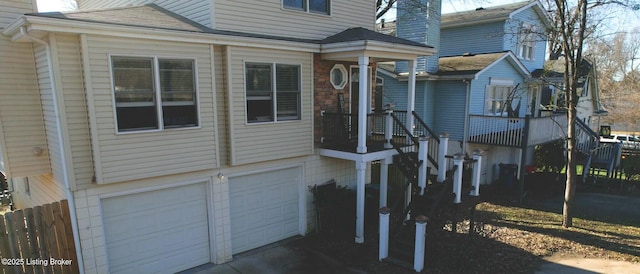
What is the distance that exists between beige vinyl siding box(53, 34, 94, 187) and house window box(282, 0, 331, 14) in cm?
486

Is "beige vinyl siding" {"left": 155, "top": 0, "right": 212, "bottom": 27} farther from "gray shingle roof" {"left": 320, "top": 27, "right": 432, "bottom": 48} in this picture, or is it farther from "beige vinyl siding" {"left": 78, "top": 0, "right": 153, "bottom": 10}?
"gray shingle roof" {"left": 320, "top": 27, "right": 432, "bottom": 48}

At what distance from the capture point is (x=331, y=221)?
9.66 metres

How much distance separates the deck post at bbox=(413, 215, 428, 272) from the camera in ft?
24.1

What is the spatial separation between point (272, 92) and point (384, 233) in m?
4.10

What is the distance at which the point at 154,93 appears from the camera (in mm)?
6867

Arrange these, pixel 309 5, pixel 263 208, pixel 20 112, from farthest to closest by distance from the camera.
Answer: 1. pixel 309 5
2. pixel 263 208
3. pixel 20 112

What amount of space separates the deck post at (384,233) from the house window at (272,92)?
10.4 feet

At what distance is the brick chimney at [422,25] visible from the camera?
15.2m

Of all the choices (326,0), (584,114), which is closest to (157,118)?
(326,0)

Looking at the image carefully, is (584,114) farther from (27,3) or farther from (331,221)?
→ (27,3)

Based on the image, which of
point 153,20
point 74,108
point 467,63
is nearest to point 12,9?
point 153,20

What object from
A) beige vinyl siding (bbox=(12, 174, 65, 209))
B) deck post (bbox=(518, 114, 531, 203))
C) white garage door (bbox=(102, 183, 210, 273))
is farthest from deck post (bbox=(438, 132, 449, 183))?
beige vinyl siding (bbox=(12, 174, 65, 209))

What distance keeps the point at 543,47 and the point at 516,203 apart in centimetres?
1225

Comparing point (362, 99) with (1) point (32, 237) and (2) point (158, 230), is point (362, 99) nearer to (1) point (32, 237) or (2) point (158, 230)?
(2) point (158, 230)
